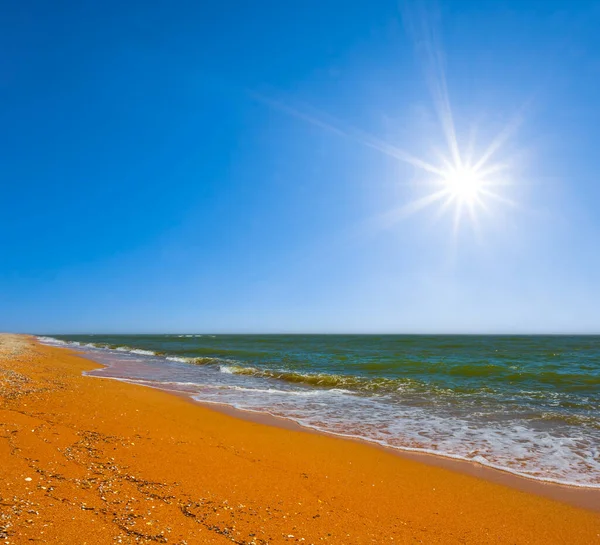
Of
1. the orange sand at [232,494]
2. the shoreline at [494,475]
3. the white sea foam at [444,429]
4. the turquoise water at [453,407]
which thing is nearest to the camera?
the orange sand at [232,494]

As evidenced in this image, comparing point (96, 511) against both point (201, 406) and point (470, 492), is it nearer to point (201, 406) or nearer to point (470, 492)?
point (470, 492)

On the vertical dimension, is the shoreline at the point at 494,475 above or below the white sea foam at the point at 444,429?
above

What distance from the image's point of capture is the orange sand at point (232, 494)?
12.0 ft

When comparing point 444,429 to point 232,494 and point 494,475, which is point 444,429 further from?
point 232,494

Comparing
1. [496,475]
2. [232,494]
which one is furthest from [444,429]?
[232,494]

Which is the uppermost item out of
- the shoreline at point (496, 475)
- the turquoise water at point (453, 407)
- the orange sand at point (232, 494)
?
the orange sand at point (232, 494)

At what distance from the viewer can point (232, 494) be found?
4.70m

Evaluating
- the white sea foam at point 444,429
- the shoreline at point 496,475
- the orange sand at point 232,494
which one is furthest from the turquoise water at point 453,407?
the orange sand at point 232,494

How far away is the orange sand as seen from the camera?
12.0 ft

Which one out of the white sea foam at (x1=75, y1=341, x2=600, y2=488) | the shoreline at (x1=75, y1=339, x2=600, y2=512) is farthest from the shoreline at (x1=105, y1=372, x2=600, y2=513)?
the white sea foam at (x1=75, y1=341, x2=600, y2=488)

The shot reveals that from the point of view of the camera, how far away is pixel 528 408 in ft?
38.8

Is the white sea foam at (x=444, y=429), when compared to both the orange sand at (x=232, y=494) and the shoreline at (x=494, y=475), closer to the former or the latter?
the shoreline at (x=494, y=475)

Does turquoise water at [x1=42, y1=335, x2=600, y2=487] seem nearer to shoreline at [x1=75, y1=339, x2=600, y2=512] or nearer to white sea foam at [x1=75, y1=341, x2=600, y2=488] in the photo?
white sea foam at [x1=75, y1=341, x2=600, y2=488]

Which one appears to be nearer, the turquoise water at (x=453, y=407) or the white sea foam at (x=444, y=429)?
the white sea foam at (x=444, y=429)
